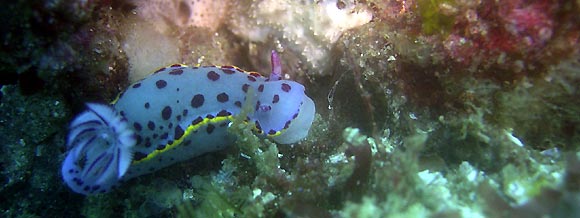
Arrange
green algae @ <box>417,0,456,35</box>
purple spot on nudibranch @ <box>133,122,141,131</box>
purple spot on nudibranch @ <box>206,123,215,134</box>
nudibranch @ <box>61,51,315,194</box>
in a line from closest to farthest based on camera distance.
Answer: green algae @ <box>417,0,456,35</box>
nudibranch @ <box>61,51,315,194</box>
purple spot on nudibranch @ <box>133,122,141,131</box>
purple spot on nudibranch @ <box>206,123,215,134</box>

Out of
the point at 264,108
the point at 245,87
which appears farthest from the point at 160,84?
the point at 264,108

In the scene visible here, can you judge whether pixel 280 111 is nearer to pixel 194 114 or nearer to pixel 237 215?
pixel 194 114

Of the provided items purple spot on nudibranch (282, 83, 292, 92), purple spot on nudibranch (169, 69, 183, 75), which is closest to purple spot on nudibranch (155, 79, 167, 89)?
purple spot on nudibranch (169, 69, 183, 75)

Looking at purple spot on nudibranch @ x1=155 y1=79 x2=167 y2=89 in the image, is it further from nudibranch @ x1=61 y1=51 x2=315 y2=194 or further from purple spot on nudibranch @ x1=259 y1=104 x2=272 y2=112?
purple spot on nudibranch @ x1=259 y1=104 x2=272 y2=112

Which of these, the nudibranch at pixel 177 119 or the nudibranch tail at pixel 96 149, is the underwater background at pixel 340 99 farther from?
the nudibranch tail at pixel 96 149

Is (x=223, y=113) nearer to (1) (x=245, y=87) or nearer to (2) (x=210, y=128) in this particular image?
(2) (x=210, y=128)

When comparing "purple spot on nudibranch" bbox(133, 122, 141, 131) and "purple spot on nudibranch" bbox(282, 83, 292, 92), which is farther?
"purple spot on nudibranch" bbox(282, 83, 292, 92)

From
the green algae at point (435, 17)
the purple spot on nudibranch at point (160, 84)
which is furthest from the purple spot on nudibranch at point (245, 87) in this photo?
the green algae at point (435, 17)
